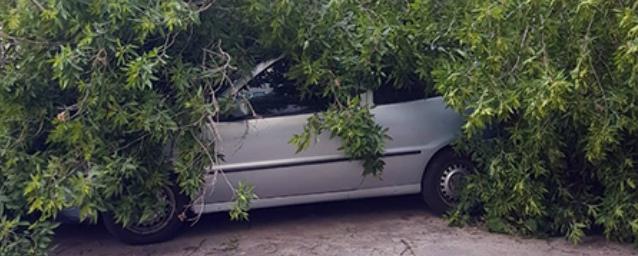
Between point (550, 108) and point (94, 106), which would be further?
point (94, 106)

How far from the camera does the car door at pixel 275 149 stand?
598 centimetres

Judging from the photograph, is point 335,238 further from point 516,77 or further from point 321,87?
point 516,77

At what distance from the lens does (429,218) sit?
6535 mm

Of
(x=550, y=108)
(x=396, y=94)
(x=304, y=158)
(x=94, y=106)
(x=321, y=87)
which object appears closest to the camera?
(x=550, y=108)

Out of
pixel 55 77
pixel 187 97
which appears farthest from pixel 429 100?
pixel 55 77

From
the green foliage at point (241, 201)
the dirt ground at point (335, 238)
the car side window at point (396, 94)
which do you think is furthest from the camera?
the car side window at point (396, 94)

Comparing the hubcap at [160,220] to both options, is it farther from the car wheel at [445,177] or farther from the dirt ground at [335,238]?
the car wheel at [445,177]

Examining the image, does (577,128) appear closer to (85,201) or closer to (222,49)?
(222,49)

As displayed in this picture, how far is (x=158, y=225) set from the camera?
601 cm

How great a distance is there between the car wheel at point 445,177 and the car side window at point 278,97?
3.97 ft

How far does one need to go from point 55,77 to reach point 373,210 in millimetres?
3229

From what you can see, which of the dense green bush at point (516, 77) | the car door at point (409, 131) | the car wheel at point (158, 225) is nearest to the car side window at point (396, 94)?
the car door at point (409, 131)

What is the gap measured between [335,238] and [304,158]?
734mm

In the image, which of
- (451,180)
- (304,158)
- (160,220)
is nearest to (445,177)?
(451,180)
